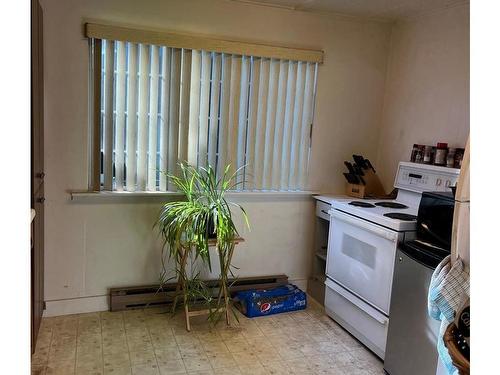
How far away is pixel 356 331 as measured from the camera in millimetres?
2986

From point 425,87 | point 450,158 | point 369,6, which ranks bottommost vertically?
point 450,158

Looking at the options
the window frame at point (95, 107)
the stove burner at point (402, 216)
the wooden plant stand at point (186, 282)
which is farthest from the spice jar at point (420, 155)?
the window frame at point (95, 107)

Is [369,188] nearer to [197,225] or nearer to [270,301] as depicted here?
[270,301]

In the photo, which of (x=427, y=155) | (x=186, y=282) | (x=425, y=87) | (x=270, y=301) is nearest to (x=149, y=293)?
(x=186, y=282)

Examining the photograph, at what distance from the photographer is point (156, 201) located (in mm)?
3209

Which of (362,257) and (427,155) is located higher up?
(427,155)

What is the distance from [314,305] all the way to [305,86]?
179 centimetres

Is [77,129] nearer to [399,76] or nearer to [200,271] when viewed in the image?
[200,271]

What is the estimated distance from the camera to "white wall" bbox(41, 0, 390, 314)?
2.90 metres

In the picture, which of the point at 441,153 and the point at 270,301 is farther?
the point at 270,301

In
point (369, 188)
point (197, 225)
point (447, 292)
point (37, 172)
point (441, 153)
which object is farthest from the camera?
point (369, 188)

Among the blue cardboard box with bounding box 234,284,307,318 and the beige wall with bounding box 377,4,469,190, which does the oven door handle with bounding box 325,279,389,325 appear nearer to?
the blue cardboard box with bounding box 234,284,307,318

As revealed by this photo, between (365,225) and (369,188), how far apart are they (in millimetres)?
984

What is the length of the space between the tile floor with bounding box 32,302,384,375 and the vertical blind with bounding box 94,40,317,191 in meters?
0.97
